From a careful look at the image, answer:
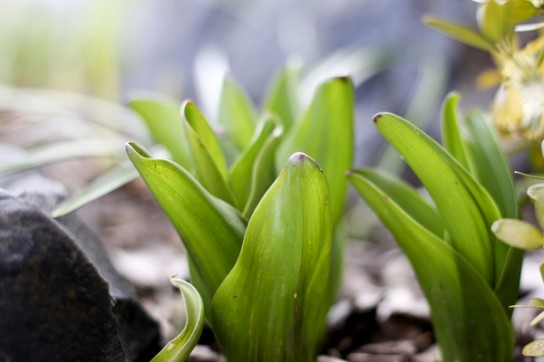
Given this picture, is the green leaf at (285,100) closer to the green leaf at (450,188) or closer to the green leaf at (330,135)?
the green leaf at (330,135)

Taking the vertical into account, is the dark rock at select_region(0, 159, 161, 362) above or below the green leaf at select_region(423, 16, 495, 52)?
below

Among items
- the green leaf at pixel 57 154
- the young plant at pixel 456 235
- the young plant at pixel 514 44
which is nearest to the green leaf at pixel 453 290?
the young plant at pixel 456 235

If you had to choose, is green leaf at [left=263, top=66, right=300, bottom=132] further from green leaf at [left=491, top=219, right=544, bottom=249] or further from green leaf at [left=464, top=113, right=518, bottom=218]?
green leaf at [left=491, top=219, right=544, bottom=249]

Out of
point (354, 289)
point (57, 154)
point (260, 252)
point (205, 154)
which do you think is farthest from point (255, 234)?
point (354, 289)

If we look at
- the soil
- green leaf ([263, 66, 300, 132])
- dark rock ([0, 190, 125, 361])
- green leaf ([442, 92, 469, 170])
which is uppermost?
green leaf ([442, 92, 469, 170])

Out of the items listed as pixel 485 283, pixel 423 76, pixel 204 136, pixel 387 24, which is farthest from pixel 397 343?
pixel 387 24

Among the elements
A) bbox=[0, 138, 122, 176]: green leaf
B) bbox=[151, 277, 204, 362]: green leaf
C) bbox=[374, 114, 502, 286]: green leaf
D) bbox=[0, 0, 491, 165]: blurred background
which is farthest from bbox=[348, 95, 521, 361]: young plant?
bbox=[0, 0, 491, 165]: blurred background
